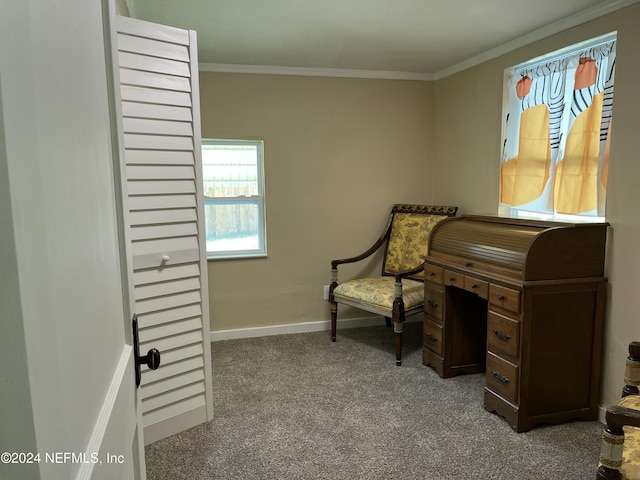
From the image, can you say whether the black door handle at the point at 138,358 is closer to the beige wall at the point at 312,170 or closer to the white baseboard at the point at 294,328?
the beige wall at the point at 312,170

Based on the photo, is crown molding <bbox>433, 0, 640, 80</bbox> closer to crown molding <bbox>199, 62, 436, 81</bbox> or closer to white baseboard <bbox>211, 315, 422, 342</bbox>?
crown molding <bbox>199, 62, 436, 81</bbox>

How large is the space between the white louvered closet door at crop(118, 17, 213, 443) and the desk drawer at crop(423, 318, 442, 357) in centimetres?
157

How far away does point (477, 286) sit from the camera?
2631 mm

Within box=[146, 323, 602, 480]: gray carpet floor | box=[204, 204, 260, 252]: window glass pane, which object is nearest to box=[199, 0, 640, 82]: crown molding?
box=[204, 204, 260, 252]: window glass pane

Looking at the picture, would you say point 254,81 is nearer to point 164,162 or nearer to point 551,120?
point 164,162

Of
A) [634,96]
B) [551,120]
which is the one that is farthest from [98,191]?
[551,120]

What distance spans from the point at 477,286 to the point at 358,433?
1.09 metres

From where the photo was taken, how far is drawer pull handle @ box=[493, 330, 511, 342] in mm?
2402

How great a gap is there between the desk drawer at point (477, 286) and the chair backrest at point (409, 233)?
Result: 96 centimetres

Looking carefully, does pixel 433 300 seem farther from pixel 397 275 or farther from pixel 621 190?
pixel 621 190

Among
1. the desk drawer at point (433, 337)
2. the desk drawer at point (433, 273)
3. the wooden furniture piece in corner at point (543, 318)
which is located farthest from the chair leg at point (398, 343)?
the wooden furniture piece in corner at point (543, 318)

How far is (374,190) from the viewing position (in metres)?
4.07

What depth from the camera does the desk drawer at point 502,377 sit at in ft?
7.76

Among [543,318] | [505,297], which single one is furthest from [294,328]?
[543,318]
